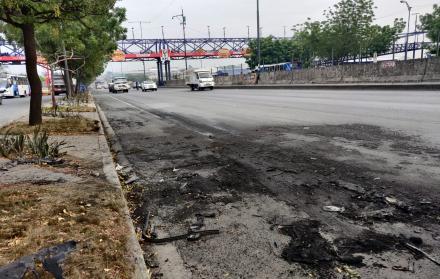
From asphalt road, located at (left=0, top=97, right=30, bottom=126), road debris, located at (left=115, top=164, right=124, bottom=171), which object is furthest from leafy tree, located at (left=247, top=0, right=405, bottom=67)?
road debris, located at (left=115, top=164, right=124, bottom=171)

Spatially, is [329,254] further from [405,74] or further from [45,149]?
[405,74]

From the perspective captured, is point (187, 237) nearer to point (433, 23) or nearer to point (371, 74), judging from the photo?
point (371, 74)

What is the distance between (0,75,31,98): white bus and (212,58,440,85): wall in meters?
29.4

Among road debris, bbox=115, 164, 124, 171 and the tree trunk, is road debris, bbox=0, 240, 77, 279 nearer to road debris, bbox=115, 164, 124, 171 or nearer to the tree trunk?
road debris, bbox=115, 164, 124, 171

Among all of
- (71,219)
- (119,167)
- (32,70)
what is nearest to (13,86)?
(32,70)

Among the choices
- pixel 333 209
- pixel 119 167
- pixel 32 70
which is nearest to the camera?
pixel 333 209

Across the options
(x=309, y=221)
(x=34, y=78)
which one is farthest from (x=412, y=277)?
(x=34, y=78)

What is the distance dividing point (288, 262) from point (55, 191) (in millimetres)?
3055

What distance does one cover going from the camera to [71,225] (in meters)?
3.72

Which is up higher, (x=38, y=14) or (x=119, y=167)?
(x=38, y=14)

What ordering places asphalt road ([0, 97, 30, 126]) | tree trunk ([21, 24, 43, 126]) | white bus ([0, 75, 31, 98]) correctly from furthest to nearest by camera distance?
1. white bus ([0, 75, 31, 98])
2. asphalt road ([0, 97, 30, 126])
3. tree trunk ([21, 24, 43, 126])

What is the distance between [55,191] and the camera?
4910mm

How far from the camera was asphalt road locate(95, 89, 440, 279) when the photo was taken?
10.7ft

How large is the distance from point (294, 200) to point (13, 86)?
50532 mm
